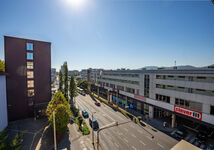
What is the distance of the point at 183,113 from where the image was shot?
23406 millimetres

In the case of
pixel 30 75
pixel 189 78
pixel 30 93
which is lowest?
pixel 30 93

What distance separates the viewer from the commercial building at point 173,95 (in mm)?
20344

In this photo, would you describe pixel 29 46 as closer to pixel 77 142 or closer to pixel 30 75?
pixel 30 75

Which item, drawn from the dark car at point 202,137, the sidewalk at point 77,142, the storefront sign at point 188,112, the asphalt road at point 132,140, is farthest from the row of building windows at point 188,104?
the sidewalk at point 77,142

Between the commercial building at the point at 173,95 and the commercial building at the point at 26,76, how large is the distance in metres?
30.6

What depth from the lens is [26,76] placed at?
2911 centimetres

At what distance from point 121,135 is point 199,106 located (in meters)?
18.6

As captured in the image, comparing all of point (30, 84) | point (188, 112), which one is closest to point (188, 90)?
point (188, 112)

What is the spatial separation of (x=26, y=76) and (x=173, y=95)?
42.6 m

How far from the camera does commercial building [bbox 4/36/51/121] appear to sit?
27281mm

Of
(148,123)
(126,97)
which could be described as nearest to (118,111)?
(126,97)

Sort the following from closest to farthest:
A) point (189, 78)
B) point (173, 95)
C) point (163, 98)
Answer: point (189, 78) → point (173, 95) → point (163, 98)

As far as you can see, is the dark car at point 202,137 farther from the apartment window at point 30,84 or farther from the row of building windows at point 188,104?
the apartment window at point 30,84

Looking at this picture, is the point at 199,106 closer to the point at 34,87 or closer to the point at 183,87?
the point at 183,87
